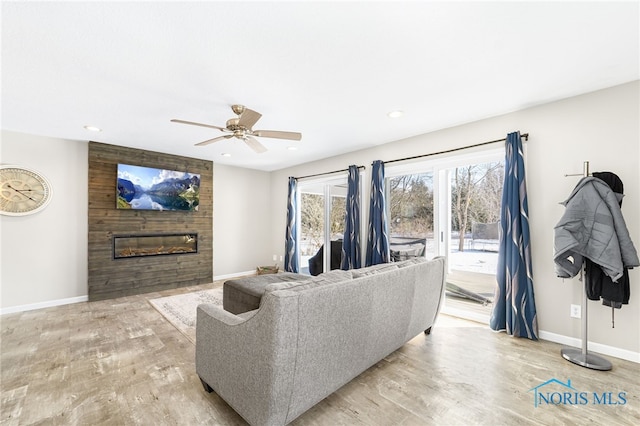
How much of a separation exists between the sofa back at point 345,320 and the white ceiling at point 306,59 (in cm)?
160

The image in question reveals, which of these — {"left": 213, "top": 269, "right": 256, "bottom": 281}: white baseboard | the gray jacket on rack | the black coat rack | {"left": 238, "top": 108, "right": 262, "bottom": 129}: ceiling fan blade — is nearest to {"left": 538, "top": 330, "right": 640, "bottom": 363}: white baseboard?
the black coat rack

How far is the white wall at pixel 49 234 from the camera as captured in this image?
3607mm

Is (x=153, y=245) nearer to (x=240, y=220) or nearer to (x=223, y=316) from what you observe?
(x=240, y=220)

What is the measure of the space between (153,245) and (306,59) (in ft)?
14.3

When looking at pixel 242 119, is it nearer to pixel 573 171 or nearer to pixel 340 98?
pixel 340 98

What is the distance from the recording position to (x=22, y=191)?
366cm

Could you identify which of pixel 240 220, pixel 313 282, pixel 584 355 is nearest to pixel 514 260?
pixel 584 355

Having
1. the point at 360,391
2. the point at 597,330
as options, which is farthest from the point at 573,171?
the point at 360,391

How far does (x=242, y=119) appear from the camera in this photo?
8.26 ft

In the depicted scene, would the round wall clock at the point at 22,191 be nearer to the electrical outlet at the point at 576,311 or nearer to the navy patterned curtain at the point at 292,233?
the navy patterned curtain at the point at 292,233

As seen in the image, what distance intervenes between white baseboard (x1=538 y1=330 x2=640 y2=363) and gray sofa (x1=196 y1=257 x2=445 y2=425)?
178 cm

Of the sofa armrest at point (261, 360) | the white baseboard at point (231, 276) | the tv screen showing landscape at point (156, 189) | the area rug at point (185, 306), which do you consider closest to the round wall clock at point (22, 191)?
the tv screen showing landscape at point (156, 189)

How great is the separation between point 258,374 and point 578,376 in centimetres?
250

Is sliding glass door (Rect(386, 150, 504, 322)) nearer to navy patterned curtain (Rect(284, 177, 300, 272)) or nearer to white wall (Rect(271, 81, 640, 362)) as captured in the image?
white wall (Rect(271, 81, 640, 362))
